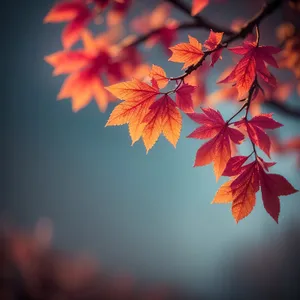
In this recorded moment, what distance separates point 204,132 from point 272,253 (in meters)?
11.7

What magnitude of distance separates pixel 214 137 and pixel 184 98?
0.38 feet

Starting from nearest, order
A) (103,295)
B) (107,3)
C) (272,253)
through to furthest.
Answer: (107,3)
(103,295)
(272,253)

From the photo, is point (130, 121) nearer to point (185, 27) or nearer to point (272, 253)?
point (185, 27)

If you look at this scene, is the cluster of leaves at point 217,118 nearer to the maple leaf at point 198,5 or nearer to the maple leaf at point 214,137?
the maple leaf at point 214,137

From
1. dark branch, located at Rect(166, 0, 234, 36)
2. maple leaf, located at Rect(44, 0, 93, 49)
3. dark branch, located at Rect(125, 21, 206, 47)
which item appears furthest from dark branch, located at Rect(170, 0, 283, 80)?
maple leaf, located at Rect(44, 0, 93, 49)

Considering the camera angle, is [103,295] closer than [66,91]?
No

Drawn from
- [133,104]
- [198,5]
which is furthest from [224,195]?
[198,5]

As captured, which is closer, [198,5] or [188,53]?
[188,53]

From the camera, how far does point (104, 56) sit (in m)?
1.18

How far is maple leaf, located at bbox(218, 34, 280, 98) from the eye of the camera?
0.59m

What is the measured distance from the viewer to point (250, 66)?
606mm

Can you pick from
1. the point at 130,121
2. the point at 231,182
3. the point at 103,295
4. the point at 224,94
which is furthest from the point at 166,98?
the point at 103,295

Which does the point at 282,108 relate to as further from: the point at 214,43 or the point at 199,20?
the point at 214,43

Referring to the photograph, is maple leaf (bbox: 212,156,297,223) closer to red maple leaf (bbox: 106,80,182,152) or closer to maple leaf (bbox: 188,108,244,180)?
maple leaf (bbox: 188,108,244,180)
